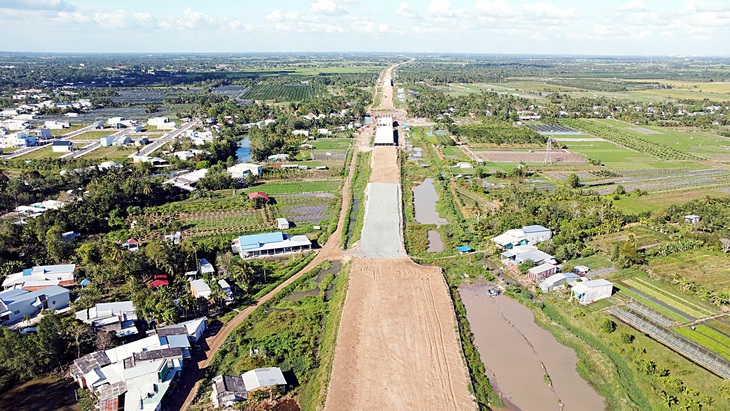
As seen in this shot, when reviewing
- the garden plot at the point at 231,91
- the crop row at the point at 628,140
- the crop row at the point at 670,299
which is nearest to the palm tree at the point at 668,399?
the crop row at the point at 670,299

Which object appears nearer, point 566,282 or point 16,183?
point 566,282

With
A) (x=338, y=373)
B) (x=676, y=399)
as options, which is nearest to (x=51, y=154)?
(x=338, y=373)

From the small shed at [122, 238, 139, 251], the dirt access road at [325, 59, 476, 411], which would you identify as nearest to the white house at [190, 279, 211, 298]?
the small shed at [122, 238, 139, 251]

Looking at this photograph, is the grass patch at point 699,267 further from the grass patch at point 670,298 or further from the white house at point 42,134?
the white house at point 42,134

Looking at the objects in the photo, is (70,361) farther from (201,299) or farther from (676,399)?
(676,399)

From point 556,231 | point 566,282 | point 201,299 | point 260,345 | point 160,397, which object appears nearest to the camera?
point 160,397

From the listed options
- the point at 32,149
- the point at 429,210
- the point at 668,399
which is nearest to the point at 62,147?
the point at 32,149

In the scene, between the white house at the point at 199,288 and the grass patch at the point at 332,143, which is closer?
the white house at the point at 199,288

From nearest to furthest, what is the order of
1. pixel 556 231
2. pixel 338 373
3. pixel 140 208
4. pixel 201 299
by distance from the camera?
pixel 338 373 → pixel 201 299 → pixel 556 231 → pixel 140 208
